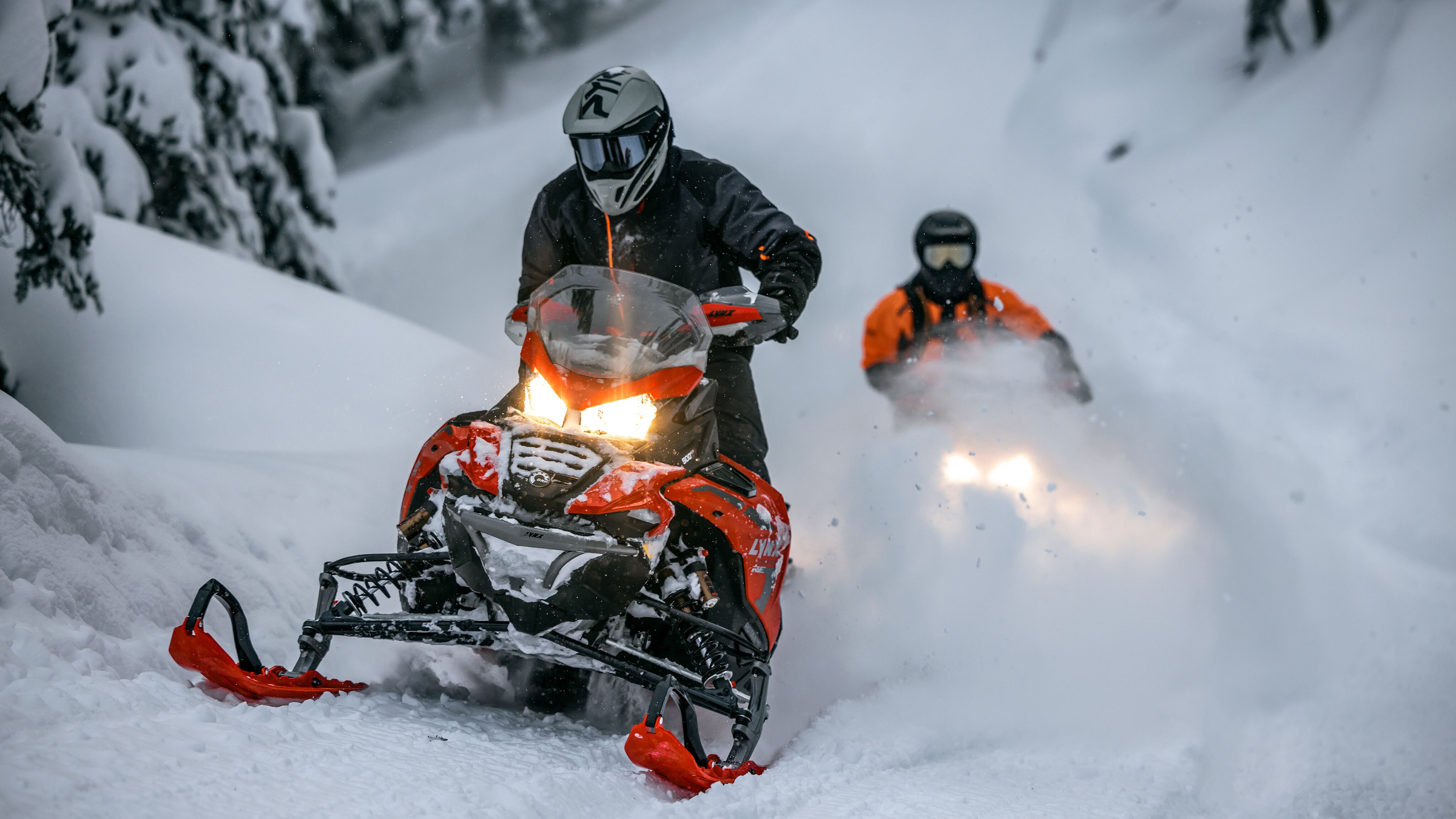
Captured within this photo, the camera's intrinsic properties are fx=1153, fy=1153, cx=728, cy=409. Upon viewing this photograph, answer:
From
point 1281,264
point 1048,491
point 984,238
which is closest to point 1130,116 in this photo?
point 984,238

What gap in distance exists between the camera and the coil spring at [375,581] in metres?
3.35

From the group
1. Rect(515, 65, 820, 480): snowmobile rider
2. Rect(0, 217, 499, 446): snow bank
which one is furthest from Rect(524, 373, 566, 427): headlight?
Rect(0, 217, 499, 446): snow bank

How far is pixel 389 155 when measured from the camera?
26297 millimetres

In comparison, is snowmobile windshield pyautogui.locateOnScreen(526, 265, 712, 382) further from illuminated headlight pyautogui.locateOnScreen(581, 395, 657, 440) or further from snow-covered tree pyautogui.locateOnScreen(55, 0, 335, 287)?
snow-covered tree pyautogui.locateOnScreen(55, 0, 335, 287)

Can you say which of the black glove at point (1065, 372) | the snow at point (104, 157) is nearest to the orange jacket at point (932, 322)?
the black glove at point (1065, 372)

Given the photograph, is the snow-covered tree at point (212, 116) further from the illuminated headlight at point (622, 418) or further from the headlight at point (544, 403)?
the illuminated headlight at point (622, 418)

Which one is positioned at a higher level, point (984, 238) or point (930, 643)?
point (930, 643)

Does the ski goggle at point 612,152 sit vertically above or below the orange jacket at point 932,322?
above

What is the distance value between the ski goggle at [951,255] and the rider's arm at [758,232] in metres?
3.46

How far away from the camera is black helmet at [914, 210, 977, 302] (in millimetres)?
7277

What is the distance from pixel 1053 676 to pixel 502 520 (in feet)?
8.58

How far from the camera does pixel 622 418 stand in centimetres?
322

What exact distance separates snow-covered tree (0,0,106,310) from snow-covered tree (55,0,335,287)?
10.3 ft

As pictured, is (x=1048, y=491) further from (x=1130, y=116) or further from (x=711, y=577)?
(x=1130, y=116)
